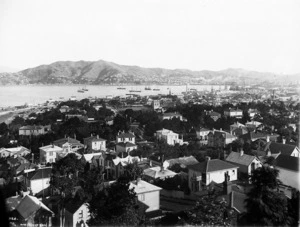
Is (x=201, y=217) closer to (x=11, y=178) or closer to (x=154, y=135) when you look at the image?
(x=11, y=178)

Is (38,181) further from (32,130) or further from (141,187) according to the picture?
(32,130)

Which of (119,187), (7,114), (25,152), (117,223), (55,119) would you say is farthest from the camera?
(7,114)

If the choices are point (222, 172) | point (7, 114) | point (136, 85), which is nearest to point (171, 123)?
point (222, 172)

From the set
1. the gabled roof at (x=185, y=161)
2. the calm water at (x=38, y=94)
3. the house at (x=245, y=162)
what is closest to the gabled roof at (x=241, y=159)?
the house at (x=245, y=162)

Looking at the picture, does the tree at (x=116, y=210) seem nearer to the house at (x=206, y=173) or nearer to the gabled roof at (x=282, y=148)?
the house at (x=206, y=173)

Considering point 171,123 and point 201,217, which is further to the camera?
point 171,123

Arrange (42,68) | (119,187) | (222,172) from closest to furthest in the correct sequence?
(119,187)
(222,172)
(42,68)

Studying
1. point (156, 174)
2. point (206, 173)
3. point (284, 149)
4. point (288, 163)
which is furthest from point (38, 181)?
point (284, 149)
